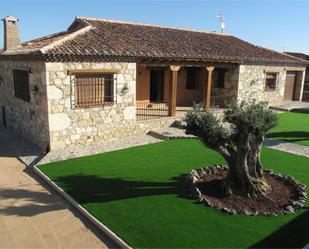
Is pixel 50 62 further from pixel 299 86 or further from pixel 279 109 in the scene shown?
pixel 299 86

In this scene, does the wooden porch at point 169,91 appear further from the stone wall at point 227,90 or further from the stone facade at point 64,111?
the stone facade at point 64,111

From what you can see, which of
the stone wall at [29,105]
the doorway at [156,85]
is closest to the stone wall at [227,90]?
the doorway at [156,85]

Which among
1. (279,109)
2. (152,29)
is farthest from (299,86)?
(152,29)

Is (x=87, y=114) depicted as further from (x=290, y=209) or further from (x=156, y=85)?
(x=290, y=209)

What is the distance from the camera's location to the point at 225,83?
70.0 feet

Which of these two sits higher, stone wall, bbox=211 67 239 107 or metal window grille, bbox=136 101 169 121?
stone wall, bbox=211 67 239 107

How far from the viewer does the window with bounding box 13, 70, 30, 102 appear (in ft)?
44.9

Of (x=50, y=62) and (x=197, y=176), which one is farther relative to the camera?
(x=50, y=62)

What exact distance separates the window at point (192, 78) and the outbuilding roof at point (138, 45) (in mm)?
2179

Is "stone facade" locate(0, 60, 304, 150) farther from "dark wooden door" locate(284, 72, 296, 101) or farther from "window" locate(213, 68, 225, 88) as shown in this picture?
"dark wooden door" locate(284, 72, 296, 101)

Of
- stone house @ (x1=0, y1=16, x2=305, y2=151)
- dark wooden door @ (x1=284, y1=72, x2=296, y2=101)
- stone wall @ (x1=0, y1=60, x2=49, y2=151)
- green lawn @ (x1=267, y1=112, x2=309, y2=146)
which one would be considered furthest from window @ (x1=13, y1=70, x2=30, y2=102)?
dark wooden door @ (x1=284, y1=72, x2=296, y2=101)

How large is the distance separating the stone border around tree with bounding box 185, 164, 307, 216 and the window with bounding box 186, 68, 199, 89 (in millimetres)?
12117

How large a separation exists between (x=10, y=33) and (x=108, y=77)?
6242mm

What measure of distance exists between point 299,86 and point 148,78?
1444 centimetres
